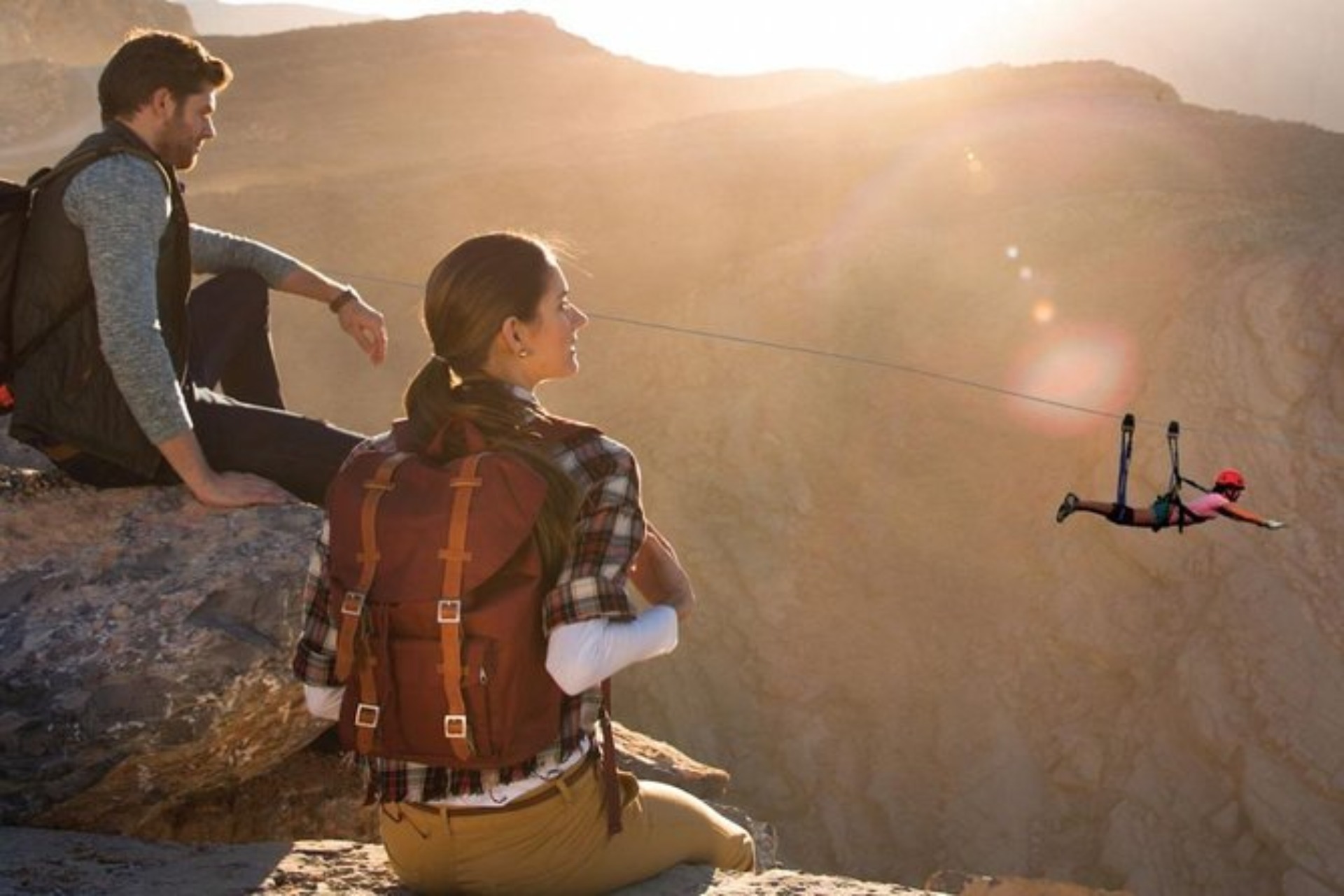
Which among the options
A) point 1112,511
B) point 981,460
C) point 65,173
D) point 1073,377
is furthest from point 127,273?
point 1073,377

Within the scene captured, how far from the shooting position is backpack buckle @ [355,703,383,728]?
2307 millimetres

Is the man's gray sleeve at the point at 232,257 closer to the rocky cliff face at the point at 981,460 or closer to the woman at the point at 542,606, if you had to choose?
the woman at the point at 542,606

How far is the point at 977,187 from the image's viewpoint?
1223 centimetres

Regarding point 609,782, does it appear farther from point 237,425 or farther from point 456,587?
point 237,425

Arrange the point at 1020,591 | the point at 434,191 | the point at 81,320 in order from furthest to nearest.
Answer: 1. the point at 434,191
2. the point at 1020,591
3. the point at 81,320

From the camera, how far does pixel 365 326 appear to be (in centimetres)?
403

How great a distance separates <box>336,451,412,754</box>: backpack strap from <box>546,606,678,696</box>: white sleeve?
355 mm

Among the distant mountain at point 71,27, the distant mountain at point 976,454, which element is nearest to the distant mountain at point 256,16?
the distant mountain at point 71,27

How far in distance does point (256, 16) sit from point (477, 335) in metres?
161

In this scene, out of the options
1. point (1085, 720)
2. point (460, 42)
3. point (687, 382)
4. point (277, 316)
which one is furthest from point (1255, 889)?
point (460, 42)

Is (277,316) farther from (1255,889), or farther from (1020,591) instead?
(1255,889)

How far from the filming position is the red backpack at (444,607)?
217 cm

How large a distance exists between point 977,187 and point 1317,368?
4553 millimetres

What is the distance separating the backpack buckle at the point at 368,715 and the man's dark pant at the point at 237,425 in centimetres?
141
